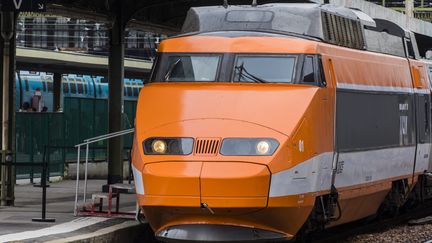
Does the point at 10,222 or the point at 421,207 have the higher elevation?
the point at 10,222

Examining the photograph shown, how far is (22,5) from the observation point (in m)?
14.1

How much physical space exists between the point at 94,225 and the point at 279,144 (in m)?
3.29

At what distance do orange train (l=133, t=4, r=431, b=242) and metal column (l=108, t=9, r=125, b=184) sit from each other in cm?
669

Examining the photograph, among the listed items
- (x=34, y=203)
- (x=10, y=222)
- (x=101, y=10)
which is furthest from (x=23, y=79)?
(x=10, y=222)

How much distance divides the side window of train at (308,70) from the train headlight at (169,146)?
5.97 feet

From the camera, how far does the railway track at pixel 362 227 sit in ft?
48.2

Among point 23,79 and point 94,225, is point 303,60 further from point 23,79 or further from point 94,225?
point 23,79

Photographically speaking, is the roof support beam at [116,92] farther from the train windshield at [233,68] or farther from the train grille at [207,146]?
the train grille at [207,146]

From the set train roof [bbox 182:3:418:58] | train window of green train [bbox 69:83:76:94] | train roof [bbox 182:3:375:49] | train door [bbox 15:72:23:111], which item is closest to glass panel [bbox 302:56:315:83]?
train roof [bbox 182:3:418:58]

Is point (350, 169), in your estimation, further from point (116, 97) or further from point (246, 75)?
point (116, 97)

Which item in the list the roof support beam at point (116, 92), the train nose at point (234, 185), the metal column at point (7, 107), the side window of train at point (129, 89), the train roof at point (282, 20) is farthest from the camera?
the side window of train at point (129, 89)

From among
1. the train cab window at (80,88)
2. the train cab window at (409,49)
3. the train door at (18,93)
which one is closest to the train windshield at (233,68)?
the train cab window at (409,49)

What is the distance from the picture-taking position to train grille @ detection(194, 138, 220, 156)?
10320mm

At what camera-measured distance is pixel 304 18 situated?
40.0ft
